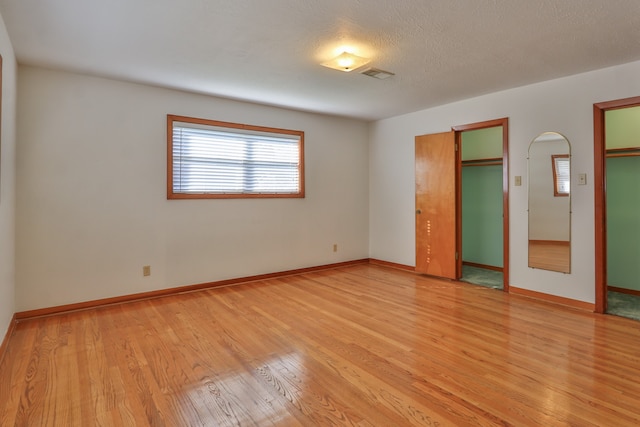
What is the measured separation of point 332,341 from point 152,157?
2875 millimetres

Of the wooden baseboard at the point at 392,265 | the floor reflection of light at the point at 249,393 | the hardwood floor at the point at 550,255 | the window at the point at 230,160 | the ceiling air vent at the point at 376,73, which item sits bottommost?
the floor reflection of light at the point at 249,393

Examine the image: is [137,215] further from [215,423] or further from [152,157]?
[215,423]

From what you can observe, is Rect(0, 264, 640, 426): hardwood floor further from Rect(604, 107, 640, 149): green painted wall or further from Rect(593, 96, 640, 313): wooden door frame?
Rect(604, 107, 640, 149): green painted wall

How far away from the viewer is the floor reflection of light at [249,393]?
1.79m

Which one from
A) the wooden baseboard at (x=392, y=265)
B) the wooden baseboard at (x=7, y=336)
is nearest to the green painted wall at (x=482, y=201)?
the wooden baseboard at (x=392, y=265)

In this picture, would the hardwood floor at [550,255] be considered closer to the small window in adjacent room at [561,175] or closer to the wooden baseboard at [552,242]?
the wooden baseboard at [552,242]

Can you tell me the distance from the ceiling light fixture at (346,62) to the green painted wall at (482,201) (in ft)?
9.90

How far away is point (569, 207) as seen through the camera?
3602mm

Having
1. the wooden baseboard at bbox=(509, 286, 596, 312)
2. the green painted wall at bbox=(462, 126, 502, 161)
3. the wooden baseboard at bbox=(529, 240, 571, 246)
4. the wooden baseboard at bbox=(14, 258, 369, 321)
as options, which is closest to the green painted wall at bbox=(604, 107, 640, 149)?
the green painted wall at bbox=(462, 126, 502, 161)

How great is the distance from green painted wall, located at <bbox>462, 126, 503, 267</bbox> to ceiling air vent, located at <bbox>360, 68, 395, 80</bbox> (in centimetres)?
253

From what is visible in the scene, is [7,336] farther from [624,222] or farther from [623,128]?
[623,128]

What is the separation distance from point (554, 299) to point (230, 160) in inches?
163

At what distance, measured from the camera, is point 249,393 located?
202cm

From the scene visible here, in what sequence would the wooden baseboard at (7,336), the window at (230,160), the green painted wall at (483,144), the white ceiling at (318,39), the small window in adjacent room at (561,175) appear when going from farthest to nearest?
the green painted wall at (483,144), the window at (230,160), the small window in adjacent room at (561,175), the wooden baseboard at (7,336), the white ceiling at (318,39)
